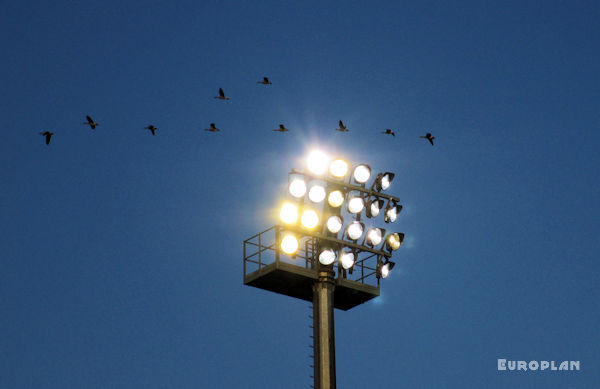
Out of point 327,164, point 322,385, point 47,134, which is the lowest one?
point 322,385

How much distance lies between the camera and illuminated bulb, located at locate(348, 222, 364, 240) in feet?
134

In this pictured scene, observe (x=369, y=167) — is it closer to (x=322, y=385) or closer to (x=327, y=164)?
(x=327, y=164)

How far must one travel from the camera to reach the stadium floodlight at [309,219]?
40219 millimetres

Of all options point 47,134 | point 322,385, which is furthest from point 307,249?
point 47,134

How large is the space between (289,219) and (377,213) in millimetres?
3296

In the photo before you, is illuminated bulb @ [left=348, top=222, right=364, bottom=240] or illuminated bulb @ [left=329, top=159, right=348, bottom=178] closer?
illuminated bulb @ [left=348, top=222, right=364, bottom=240]

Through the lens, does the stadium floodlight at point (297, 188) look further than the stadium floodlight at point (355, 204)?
No

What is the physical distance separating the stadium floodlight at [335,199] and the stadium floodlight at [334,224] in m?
0.43

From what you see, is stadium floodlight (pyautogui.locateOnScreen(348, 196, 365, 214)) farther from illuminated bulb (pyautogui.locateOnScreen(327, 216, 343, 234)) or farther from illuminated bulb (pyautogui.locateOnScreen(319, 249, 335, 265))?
illuminated bulb (pyautogui.locateOnScreen(319, 249, 335, 265))

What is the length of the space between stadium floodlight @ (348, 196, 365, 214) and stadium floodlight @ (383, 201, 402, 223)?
1.06 m

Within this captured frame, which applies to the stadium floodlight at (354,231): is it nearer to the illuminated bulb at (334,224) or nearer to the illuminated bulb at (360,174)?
the illuminated bulb at (334,224)

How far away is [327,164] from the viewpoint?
41281 millimetres

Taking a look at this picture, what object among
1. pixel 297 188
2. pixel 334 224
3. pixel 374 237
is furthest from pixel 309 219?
pixel 374 237

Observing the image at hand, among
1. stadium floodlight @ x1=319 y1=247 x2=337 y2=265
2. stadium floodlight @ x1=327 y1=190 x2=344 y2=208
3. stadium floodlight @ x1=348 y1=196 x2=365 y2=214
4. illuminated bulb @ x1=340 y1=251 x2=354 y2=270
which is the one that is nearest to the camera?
stadium floodlight @ x1=319 y1=247 x2=337 y2=265
